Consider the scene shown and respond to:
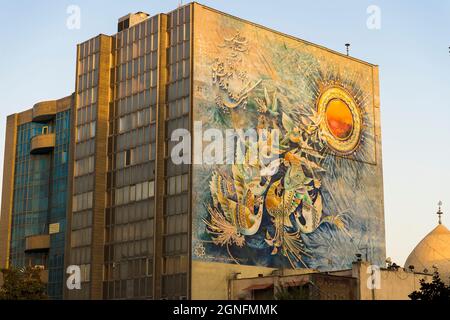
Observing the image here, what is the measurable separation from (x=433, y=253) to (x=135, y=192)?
48.6 metres

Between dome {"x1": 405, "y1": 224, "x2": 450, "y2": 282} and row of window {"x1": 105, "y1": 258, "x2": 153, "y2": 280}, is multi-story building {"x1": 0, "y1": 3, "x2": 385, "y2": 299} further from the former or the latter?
dome {"x1": 405, "y1": 224, "x2": 450, "y2": 282}

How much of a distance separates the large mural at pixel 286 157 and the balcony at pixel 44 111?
25815mm

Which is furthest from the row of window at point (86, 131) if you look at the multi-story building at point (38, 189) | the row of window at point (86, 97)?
the multi-story building at point (38, 189)

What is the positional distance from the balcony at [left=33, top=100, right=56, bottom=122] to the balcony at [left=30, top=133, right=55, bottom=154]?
7.98 ft

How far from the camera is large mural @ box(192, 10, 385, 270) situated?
3408 inches

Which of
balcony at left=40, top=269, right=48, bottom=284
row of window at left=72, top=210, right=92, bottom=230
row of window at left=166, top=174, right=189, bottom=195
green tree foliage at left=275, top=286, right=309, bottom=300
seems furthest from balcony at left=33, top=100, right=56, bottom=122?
green tree foliage at left=275, top=286, right=309, bottom=300

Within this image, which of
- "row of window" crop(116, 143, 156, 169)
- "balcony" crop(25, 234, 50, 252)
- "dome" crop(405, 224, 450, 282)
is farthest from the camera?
"dome" crop(405, 224, 450, 282)

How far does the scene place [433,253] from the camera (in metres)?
120

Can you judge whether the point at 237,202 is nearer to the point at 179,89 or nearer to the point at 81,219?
the point at 179,89

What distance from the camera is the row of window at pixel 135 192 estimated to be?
8906 centimetres

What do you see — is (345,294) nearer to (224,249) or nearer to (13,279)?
(224,249)

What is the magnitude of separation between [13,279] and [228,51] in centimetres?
3100

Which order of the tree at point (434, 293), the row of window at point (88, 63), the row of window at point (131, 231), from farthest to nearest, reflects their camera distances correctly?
the row of window at point (88, 63), the row of window at point (131, 231), the tree at point (434, 293)

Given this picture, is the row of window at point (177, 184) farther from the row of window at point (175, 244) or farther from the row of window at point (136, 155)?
the row of window at point (175, 244)
